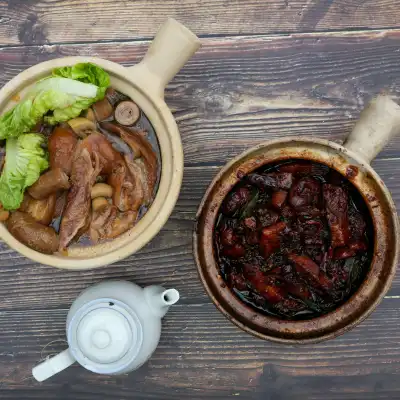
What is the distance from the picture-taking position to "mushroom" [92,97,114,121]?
53.9 inches

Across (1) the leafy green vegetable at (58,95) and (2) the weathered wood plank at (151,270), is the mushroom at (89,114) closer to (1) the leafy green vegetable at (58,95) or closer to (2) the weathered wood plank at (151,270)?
(1) the leafy green vegetable at (58,95)

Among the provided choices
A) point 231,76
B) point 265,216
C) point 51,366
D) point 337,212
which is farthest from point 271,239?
point 51,366

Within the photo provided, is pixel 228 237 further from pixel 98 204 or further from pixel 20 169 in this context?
pixel 20 169

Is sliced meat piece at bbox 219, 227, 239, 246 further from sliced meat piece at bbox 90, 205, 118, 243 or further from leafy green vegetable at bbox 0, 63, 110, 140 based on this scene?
leafy green vegetable at bbox 0, 63, 110, 140

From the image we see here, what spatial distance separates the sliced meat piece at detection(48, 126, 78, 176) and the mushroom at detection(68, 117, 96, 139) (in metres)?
0.02

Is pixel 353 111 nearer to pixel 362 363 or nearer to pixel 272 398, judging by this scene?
pixel 362 363

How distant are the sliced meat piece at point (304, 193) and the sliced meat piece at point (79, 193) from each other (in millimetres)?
505

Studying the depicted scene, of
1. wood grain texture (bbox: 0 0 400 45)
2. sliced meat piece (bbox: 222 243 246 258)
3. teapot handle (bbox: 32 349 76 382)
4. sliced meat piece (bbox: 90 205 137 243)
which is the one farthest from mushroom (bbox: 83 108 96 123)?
teapot handle (bbox: 32 349 76 382)

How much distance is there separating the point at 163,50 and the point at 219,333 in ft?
2.94

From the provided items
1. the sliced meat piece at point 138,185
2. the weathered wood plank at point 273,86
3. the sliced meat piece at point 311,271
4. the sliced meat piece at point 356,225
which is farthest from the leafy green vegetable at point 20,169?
the sliced meat piece at point 356,225

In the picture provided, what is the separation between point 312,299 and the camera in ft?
4.51

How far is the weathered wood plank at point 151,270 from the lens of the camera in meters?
1.62

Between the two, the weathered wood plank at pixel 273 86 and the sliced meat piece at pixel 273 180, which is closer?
the sliced meat piece at pixel 273 180

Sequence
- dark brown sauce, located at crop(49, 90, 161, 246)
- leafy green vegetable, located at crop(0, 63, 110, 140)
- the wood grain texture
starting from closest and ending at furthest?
leafy green vegetable, located at crop(0, 63, 110, 140) < dark brown sauce, located at crop(49, 90, 161, 246) < the wood grain texture
